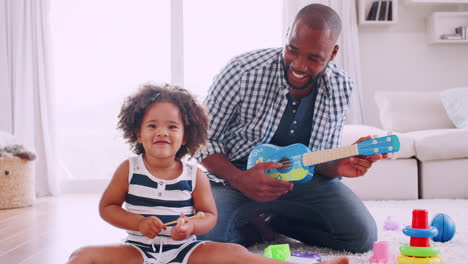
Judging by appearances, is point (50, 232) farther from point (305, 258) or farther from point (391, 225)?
point (391, 225)

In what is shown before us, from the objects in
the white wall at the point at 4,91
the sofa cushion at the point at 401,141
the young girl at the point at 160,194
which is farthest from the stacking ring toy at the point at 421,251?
the white wall at the point at 4,91

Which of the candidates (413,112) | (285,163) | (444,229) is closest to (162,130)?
(285,163)

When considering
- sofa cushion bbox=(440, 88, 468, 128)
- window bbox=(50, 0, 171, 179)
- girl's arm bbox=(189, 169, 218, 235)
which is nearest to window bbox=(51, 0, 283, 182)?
window bbox=(50, 0, 171, 179)

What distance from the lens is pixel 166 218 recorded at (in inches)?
51.9

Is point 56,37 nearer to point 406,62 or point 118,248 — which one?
point 406,62

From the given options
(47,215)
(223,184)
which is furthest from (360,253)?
(47,215)

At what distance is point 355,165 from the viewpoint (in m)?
1.55

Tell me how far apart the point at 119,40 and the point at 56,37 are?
0.49m

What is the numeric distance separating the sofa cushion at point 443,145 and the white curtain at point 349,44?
3.30 ft

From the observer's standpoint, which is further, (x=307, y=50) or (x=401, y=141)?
(x=401, y=141)

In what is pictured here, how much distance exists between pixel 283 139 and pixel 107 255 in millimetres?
735

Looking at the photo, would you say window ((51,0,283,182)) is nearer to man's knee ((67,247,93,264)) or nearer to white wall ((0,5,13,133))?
white wall ((0,5,13,133))

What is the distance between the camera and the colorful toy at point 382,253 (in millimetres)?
1494

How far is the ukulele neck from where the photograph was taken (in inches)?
56.8
